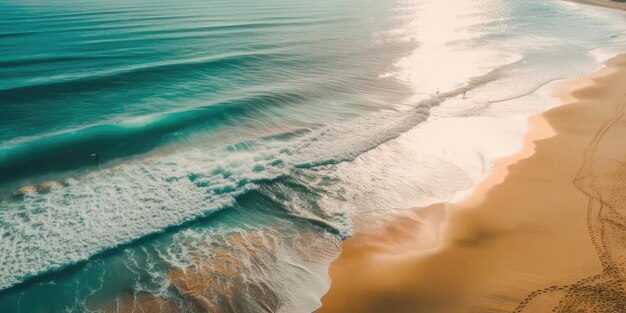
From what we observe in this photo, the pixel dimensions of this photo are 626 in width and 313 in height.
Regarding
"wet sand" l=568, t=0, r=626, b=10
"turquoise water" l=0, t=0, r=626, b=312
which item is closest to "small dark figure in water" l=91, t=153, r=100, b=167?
"turquoise water" l=0, t=0, r=626, b=312

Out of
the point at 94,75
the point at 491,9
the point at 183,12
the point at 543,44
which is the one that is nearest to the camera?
the point at 94,75

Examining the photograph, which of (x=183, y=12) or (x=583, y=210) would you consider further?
(x=183, y=12)

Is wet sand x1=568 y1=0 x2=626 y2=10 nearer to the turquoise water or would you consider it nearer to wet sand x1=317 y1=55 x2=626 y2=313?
the turquoise water

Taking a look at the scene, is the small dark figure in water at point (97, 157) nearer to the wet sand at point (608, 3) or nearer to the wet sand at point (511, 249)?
the wet sand at point (511, 249)

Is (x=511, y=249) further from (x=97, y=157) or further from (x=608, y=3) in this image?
(x=608, y=3)

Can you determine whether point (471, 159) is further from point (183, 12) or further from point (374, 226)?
point (183, 12)

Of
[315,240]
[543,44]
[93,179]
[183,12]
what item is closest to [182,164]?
[93,179]

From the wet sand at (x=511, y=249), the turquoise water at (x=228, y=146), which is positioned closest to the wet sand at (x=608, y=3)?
the turquoise water at (x=228, y=146)
